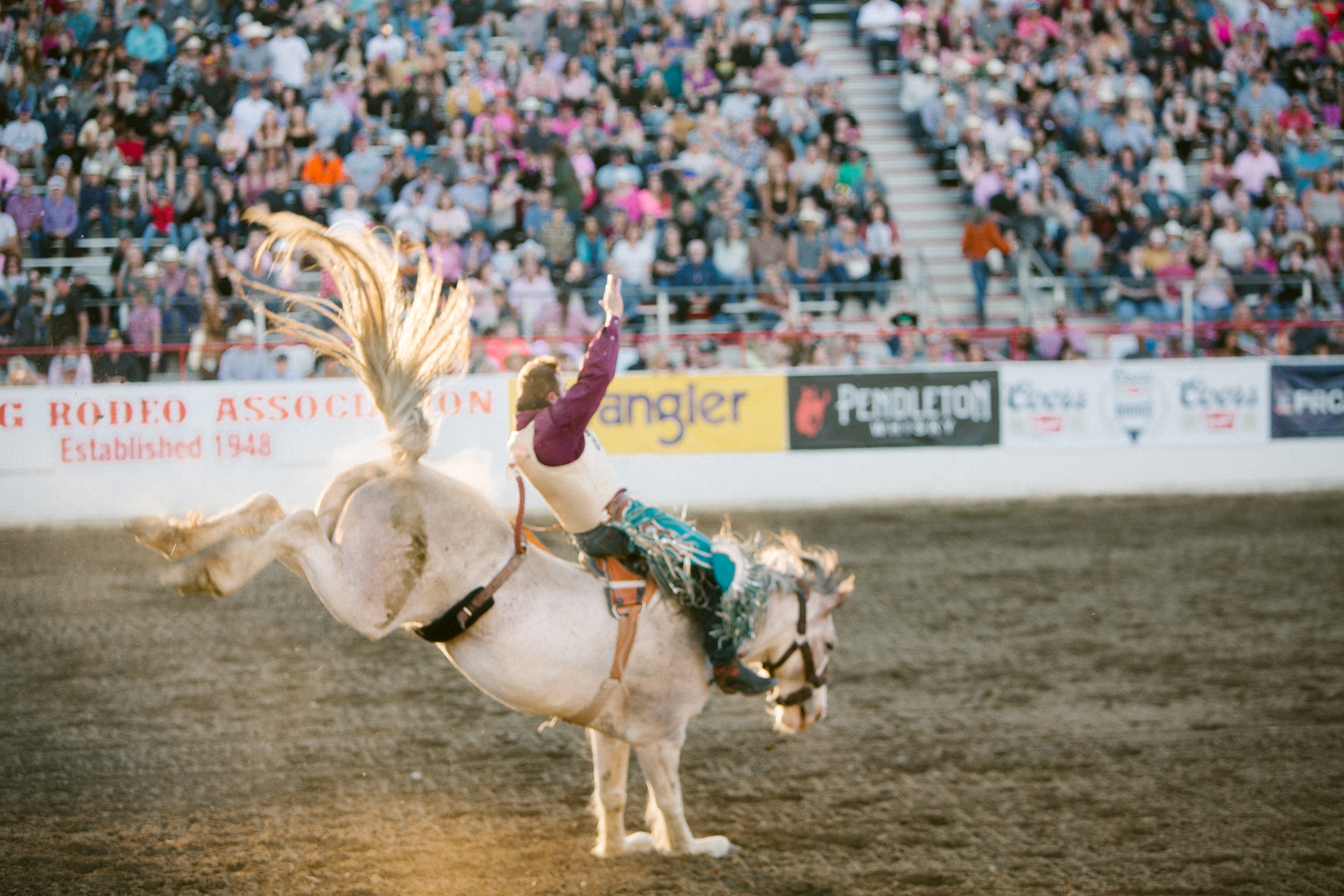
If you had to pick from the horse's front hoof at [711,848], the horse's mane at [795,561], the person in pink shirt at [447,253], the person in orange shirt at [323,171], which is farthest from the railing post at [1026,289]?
the horse's front hoof at [711,848]

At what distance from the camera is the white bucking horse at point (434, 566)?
3871 millimetres

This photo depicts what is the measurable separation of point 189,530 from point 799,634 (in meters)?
2.42

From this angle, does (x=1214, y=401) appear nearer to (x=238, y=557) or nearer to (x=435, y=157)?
(x=435, y=157)

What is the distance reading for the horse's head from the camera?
499 centimetres

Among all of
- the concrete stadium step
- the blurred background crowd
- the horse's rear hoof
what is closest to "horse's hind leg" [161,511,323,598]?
the horse's rear hoof

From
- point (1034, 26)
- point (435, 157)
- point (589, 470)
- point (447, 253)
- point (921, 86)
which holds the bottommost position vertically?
point (589, 470)

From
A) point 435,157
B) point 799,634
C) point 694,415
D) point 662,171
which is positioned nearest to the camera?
point 799,634

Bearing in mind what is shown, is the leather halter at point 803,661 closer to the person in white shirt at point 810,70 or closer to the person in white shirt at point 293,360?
the person in white shirt at point 293,360

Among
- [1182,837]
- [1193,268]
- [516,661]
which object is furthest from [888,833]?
[1193,268]

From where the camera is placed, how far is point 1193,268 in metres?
16.6

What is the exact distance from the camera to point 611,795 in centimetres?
476

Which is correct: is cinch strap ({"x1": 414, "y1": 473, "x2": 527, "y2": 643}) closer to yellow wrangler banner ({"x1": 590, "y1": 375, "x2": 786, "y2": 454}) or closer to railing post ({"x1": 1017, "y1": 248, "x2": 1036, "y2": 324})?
yellow wrangler banner ({"x1": 590, "y1": 375, "x2": 786, "y2": 454})

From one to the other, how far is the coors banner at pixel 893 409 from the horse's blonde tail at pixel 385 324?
32.1 ft

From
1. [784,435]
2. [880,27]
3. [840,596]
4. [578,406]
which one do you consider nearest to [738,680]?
[840,596]
